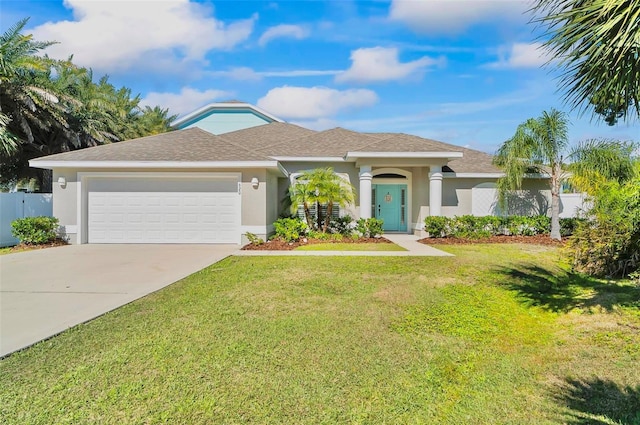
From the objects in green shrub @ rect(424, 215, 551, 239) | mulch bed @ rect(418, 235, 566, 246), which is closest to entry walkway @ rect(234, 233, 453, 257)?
mulch bed @ rect(418, 235, 566, 246)

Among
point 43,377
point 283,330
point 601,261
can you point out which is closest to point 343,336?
point 283,330

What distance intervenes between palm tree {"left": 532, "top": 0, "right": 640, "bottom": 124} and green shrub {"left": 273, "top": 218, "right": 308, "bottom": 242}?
9843 millimetres

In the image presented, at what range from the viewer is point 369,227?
1432 cm

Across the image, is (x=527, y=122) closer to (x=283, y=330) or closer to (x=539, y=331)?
(x=539, y=331)

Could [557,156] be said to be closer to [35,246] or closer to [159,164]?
[159,164]

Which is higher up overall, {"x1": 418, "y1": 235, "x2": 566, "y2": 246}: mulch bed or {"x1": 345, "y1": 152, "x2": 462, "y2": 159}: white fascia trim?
{"x1": 345, "y1": 152, "x2": 462, "y2": 159}: white fascia trim

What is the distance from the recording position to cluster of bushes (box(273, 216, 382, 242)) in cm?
1358

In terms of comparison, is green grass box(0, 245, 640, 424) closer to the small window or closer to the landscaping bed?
the landscaping bed

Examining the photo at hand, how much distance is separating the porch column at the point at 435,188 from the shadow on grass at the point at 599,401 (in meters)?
11.9

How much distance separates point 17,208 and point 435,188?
16.6 metres

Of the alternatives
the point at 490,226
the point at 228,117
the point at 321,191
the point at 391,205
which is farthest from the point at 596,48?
the point at 228,117

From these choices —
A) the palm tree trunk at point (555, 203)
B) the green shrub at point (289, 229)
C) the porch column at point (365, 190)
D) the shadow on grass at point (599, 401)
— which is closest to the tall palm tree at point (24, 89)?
the green shrub at point (289, 229)

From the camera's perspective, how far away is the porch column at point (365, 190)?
1494 cm

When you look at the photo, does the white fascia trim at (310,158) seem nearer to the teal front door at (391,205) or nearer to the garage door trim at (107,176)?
the teal front door at (391,205)
